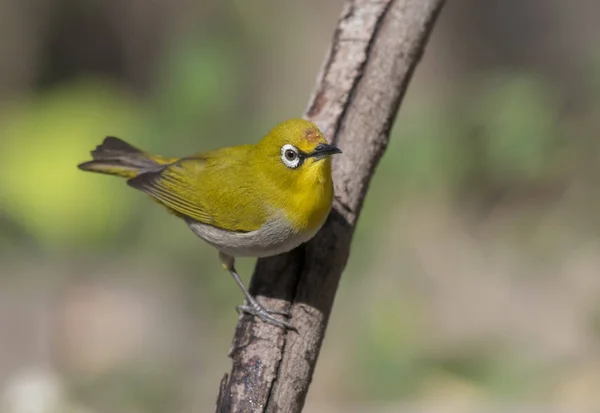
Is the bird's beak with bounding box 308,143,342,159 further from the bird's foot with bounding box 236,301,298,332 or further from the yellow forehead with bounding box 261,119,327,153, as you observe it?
the bird's foot with bounding box 236,301,298,332

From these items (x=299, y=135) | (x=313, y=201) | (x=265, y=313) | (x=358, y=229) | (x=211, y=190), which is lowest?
(x=265, y=313)

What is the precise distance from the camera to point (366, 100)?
4.05 m

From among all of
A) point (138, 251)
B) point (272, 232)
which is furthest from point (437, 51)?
point (272, 232)

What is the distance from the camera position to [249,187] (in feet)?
12.7

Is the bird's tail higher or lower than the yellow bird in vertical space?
higher

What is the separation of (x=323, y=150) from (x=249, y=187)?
0.55 meters

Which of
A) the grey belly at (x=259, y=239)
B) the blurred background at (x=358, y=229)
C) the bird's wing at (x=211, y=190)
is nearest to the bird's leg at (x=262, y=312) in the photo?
the grey belly at (x=259, y=239)

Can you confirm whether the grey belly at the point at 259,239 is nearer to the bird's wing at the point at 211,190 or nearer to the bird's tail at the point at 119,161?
the bird's wing at the point at 211,190

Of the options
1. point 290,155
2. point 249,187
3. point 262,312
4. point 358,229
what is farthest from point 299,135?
point 358,229

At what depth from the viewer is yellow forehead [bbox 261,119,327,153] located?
A: 3529 mm

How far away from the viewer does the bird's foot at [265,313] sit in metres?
3.36

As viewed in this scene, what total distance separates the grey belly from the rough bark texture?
0.13 metres

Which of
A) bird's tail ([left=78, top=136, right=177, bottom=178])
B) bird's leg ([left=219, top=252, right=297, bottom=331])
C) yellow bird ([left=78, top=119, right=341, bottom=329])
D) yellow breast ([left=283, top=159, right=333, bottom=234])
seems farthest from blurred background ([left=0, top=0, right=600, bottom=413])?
yellow breast ([left=283, top=159, right=333, bottom=234])

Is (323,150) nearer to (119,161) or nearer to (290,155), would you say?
(290,155)
